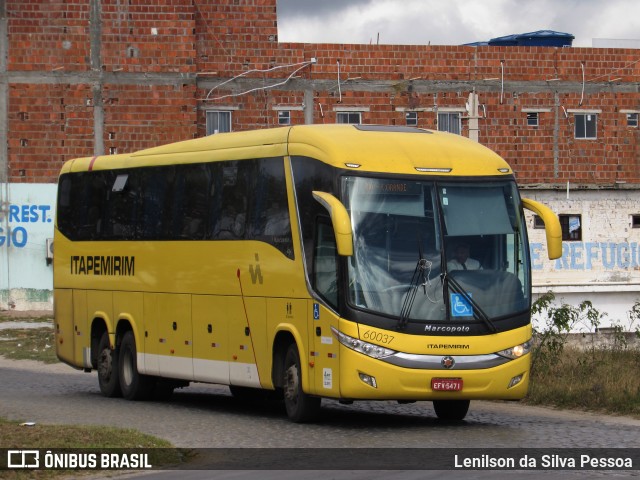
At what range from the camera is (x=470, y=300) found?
16656mm

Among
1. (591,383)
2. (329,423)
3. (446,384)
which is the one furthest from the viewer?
(591,383)

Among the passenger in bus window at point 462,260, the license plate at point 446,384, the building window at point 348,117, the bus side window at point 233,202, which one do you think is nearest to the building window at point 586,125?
the building window at point 348,117

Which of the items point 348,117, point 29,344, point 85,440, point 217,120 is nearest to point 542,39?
point 348,117

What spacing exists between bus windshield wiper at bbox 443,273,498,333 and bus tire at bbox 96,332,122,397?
310 inches

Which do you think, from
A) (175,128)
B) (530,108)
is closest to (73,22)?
(175,128)

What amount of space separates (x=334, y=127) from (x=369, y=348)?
10.5ft

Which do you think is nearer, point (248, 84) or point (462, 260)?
point (462, 260)

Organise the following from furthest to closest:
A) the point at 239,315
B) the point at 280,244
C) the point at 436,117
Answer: the point at 436,117 → the point at 239,315 → the point at 280,244

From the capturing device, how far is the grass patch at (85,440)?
46.3 ft

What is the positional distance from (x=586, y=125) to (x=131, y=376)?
104 feet

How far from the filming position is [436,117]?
162ft

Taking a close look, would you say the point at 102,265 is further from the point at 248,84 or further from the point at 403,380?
the point at 248,84

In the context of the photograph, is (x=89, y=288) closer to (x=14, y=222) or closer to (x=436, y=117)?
(x=14, y=222)

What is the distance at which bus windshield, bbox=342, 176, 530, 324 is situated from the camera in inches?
649
